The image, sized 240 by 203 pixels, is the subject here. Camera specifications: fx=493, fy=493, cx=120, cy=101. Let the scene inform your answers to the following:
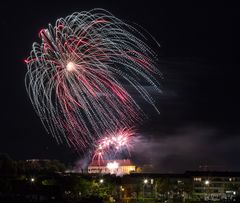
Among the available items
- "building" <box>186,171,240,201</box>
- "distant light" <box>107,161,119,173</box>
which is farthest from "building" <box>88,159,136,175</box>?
"building" <box>186,171,240,201</box>

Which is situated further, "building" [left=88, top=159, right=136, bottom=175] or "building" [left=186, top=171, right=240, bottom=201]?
"building" [left=88, top=159, right=136, bottom=175]

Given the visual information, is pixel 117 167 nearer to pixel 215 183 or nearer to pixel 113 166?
pixel 113 166

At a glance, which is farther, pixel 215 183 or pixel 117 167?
pixel 117 167

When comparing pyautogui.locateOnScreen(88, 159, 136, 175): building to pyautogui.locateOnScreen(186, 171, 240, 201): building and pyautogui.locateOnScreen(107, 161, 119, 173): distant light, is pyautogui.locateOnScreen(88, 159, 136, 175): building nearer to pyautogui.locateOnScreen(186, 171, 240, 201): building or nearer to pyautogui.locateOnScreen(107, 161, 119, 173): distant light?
pyautogui.locateOnScreen(107, 161, 119, 173): distant light

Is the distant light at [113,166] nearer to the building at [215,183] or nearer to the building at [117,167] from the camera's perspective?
the building at [117,167]

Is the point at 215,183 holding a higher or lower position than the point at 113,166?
lower

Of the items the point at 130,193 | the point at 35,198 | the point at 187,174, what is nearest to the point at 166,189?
the point at 130,193

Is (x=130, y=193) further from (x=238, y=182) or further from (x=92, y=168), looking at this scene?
(x=92, y=168)

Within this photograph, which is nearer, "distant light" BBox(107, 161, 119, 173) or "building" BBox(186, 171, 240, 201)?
"building" BBox(186, 171, 240, 201)

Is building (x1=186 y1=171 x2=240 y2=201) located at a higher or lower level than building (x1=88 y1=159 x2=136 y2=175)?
lower

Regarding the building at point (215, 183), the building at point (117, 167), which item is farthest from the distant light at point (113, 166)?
the building at point (215, 183)

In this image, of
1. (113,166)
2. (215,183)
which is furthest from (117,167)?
(215,183)

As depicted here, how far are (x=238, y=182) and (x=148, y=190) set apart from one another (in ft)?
47.3

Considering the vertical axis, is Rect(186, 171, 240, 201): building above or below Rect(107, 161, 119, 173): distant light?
below
